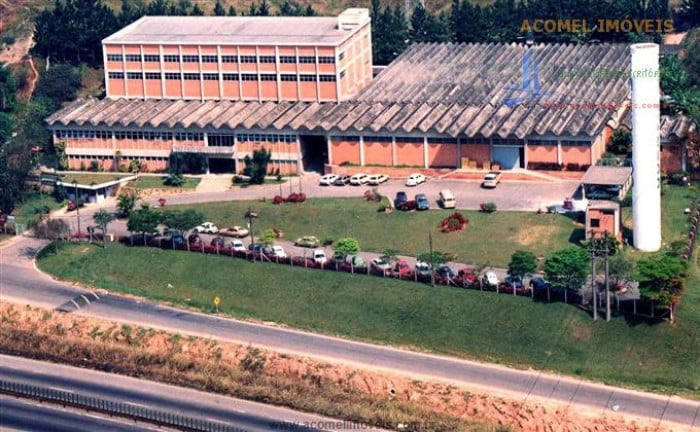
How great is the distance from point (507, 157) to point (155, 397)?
→ 62740mm

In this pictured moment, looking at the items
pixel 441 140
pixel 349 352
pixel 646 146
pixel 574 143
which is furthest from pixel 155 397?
pixel 574 143

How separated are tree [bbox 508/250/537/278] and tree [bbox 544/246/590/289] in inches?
76.4

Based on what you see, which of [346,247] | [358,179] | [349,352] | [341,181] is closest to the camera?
[349,352]

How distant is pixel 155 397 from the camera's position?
477 feet

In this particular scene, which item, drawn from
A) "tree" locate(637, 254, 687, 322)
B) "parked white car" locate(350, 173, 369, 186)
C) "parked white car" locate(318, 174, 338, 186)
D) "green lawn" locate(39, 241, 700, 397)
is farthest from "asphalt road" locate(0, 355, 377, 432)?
"parked white car" locate(350, 173, 369, 186)

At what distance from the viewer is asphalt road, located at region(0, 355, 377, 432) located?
139 metres

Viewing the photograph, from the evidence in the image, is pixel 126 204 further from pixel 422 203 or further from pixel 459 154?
pixel 459 154

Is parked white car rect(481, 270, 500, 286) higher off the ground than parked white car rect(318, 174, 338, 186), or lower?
lower

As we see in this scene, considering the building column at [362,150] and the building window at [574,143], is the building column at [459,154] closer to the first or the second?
the building column at [362,150]

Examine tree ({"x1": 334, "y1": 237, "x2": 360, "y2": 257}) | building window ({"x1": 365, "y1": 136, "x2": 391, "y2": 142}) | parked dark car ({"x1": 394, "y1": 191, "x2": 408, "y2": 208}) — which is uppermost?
building window ({"x1": 365, "y1": 136, "x2": 391, "y2": 142})

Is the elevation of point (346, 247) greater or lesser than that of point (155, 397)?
greater

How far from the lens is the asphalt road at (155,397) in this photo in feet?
456

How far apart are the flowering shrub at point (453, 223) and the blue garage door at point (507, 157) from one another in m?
18.5

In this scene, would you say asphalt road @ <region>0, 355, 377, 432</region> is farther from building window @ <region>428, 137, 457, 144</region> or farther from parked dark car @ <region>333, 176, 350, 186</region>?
building window @ <region>428, 137, 457, 144</region>
